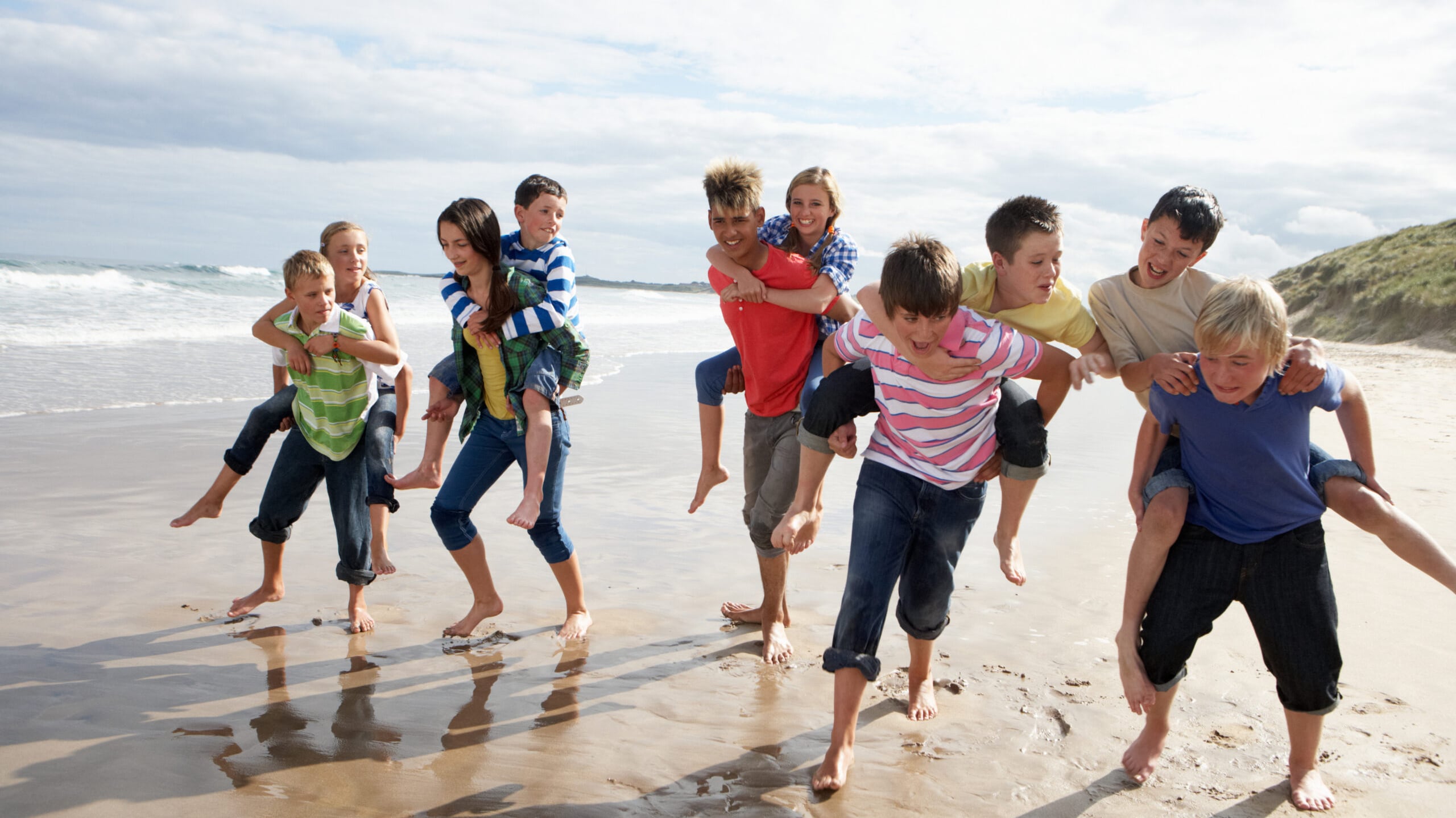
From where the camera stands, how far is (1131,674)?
3.18 m

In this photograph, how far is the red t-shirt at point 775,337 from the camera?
4.27 meters

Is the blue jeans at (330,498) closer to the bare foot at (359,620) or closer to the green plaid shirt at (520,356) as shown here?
the bare foot at (359,620)

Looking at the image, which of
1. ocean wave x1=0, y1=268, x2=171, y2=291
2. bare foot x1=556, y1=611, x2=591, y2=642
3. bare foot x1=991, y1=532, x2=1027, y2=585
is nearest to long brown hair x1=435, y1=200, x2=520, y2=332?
bare foot x1=556, y1=611, x2=591, y2=642

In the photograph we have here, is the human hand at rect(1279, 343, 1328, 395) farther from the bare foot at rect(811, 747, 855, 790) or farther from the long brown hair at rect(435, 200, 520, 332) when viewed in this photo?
the long brown hair at rect(435, 200, 520, 332)

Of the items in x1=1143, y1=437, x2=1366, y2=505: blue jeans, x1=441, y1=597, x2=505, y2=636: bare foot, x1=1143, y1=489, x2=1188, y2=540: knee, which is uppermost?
x1=1143, y1=437, x2=1366, y2=505: blue jeans

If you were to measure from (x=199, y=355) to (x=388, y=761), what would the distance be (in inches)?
507

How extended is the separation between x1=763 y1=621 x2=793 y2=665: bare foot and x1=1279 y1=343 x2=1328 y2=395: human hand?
92.0 inches

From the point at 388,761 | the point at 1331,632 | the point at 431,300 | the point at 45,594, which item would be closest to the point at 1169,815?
the point at 1331,632

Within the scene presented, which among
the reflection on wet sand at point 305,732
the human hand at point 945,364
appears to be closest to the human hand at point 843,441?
the human hand at point 945,364

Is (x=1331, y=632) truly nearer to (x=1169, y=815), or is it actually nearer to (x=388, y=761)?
(x=1169, y=815)

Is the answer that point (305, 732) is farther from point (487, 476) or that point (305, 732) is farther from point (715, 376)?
point (715, 376)

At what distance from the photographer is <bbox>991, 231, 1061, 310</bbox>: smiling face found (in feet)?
10.7

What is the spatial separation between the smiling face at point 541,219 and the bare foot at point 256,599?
80.7 inches

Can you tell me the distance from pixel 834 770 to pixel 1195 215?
2.16 m
